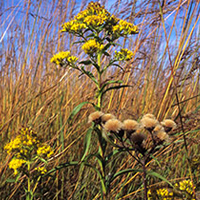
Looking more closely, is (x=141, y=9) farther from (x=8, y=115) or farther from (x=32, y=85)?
(x=8, y=115)

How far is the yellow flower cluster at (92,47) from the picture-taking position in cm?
114

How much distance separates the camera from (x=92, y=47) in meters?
1.16

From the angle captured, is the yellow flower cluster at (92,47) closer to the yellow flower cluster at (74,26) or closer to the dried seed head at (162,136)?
the yellow flower cluster at (74,26)

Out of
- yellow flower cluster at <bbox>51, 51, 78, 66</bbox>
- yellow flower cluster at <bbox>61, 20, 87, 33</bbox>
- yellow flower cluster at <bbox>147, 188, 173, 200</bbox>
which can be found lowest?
yellow flower cluster at <bbox>147, 188, 173, 200</bbox>

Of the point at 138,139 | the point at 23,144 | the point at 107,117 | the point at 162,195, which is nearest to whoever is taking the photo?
the point at 138,139

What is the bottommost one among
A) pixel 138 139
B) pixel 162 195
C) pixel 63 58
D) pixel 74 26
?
pixel 162 195

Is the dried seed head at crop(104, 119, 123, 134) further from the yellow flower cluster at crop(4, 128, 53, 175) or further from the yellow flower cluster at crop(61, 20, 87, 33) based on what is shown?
the yellow flower cluster at crop(61, 20, 87, 33)

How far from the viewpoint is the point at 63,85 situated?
6.50 ft

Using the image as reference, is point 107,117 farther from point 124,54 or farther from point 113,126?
point 124,54

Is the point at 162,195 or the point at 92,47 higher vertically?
the point at 92,47

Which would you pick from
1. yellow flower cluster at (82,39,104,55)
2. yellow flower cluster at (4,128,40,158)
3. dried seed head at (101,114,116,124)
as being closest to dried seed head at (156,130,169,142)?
dried seed head at (101,114,116,124)

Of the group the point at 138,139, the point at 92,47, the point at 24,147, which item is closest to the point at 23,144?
the point at 24,147

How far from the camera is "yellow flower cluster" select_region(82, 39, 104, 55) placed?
1.14m

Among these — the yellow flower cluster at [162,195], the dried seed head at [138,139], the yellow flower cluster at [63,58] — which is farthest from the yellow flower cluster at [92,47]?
the yellow flower cluster at [162,195]
